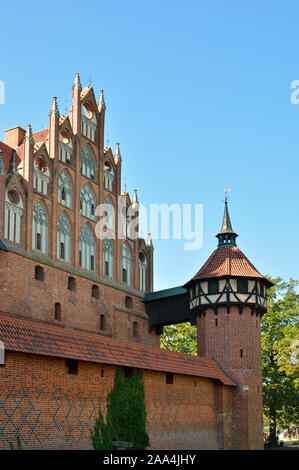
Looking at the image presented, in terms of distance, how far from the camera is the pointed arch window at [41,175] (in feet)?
80.0

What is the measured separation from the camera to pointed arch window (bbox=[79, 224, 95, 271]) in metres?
26.0

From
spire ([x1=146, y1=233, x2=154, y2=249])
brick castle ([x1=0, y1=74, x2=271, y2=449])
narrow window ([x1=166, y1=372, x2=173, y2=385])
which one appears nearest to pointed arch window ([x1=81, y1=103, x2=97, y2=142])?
brick castle ([x1=0, y1=74, x2=271, y2=449])

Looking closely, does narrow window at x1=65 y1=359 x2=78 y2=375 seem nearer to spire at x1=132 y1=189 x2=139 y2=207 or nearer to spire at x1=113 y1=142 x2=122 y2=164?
spire at x1=132 y1=189 x2=139 y2=207

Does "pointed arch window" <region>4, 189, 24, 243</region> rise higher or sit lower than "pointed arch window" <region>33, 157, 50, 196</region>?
lower

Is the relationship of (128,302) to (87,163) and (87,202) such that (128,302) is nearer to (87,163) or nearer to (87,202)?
(87,202)

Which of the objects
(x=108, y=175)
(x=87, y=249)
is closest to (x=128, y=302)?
(x=87, y=249)

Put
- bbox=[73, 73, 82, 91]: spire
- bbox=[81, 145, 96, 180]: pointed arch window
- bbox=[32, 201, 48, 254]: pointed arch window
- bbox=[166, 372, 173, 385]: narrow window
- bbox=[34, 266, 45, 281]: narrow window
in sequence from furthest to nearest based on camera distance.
A: bbox=[73, 73, 82, 91]: spire
bbox=[81, 145, 96, 180]: pointed arch window
bbox=[32, 201, 48, 254]: pointed arch window
bbox=[34, 266, 45, 281]: narrow window
bbox=[166, 372, 173, 385]: narrow window

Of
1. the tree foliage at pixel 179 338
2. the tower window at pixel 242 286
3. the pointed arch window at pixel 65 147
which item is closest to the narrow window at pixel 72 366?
the pointed arch window at pixel 65 147

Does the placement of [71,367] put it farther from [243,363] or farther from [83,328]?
[243,363]

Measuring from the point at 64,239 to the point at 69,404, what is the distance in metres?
9.28

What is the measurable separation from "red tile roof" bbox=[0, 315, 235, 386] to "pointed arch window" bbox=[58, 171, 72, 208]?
702cm

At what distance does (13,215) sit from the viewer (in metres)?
22.9

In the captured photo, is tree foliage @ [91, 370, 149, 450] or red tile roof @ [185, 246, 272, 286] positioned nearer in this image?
tree foliage @ [91, 370, 149, 450]

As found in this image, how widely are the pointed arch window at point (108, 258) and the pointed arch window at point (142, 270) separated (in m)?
2.32
